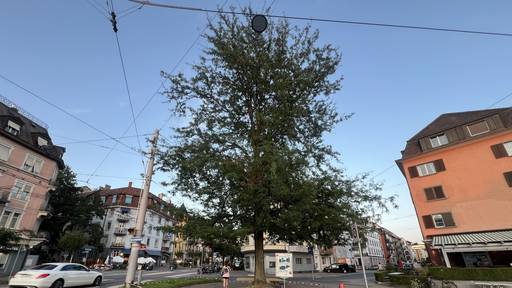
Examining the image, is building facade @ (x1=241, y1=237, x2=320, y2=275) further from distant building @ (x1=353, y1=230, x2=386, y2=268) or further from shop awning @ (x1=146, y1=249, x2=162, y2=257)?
distant building @ (x1=353, y1=230, x2=386, y2=268)

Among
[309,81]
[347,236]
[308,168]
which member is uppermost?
[309,81]

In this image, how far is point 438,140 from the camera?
106 feet

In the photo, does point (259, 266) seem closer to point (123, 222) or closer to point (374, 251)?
point (123, 222)

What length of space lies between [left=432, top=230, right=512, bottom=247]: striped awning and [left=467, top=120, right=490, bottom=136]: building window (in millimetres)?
10310

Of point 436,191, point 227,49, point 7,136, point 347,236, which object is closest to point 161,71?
point 227,49

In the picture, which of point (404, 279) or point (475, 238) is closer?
point (404, 279)

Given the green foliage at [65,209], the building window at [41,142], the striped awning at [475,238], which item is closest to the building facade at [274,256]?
the striped awning at [475,238]

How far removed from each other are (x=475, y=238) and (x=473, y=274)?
643 centimetres

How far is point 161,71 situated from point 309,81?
31.2 ft

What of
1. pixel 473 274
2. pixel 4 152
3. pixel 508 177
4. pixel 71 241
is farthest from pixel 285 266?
pixel 71 241

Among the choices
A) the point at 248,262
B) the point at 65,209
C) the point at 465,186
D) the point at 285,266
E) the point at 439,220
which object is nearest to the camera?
the point at 285,266

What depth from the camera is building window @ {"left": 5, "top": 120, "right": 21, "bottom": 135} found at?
30.7 metres

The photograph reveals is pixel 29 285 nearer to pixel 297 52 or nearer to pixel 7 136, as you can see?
pixel 297 52

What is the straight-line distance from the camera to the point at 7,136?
29.9 m
